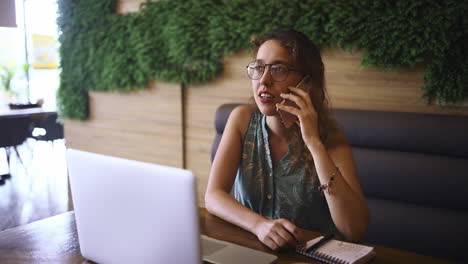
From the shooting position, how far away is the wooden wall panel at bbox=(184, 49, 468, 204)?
2.59 m

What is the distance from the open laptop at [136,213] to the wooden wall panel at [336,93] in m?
1.12

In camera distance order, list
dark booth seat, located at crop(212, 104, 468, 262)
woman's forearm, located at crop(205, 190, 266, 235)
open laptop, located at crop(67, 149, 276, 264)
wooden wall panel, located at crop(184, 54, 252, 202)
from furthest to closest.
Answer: wooden wall panel, located at crop(184, 54, 252, 202), dark booth seat, located at crop(212, 104, 468, 262), woman's forearm, located at crop(205, 190, 266, 235), open laptop, located at crop(67, 149, 276, 264)

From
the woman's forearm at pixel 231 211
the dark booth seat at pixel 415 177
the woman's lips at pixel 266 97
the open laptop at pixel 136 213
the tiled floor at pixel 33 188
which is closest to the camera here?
the open laptop at pixel 136 213

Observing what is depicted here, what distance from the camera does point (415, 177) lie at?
226 centimetres

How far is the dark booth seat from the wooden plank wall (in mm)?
272

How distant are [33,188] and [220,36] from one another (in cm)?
290

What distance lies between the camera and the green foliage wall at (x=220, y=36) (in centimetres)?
238

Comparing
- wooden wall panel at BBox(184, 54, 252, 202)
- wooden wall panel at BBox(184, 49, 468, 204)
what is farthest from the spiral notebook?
wooden wall panel at BBox(184, 54, 252, 202)

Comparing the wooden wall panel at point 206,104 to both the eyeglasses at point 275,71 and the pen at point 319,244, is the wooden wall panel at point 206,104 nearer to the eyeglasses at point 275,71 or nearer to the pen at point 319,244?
the eyeglasses at point 275,71

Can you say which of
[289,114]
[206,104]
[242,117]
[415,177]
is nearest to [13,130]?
[206,104]

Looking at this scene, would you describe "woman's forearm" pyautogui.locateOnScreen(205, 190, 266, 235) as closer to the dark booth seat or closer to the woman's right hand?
the woman's right hand

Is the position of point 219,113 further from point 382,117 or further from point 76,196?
point 76,196

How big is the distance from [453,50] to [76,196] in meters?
2.09

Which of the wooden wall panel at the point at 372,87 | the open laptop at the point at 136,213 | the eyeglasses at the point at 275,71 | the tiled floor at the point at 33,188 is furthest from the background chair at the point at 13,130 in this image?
the open laptop at the point at 136,213
